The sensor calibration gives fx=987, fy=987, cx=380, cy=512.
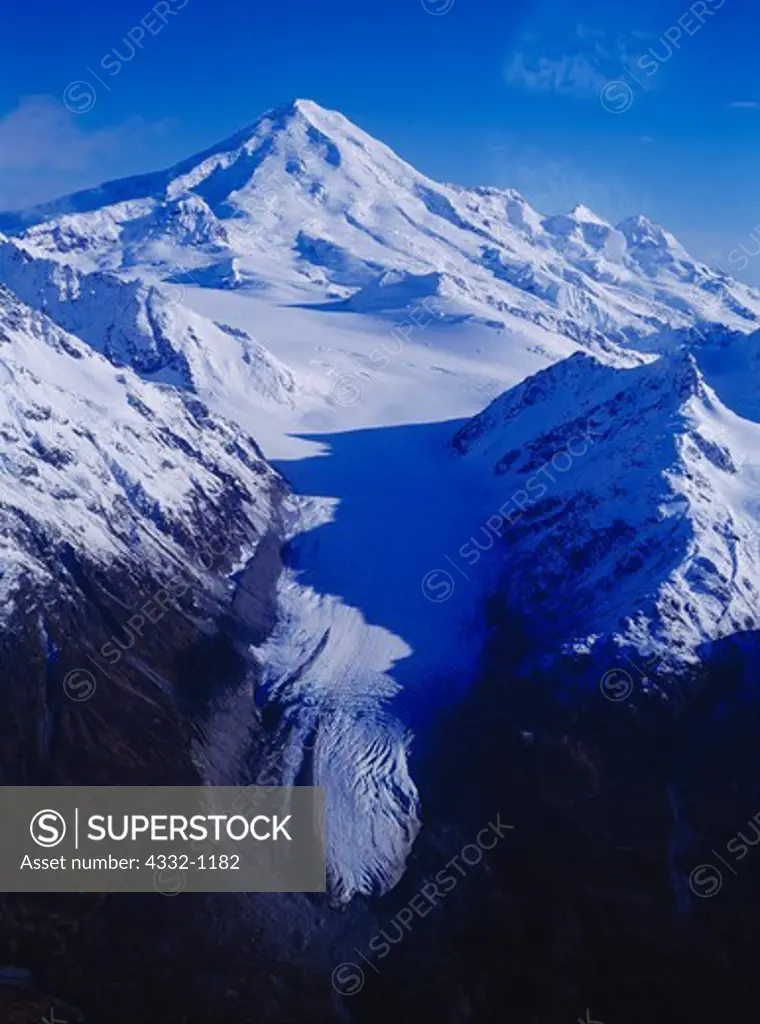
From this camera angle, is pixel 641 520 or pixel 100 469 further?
pixel 641 520

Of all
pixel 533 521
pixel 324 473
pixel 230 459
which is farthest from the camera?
pixel 324 473

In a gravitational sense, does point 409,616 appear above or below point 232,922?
above

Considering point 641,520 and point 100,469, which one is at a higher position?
point 641,520

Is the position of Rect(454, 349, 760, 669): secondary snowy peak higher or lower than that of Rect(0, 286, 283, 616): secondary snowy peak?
higher

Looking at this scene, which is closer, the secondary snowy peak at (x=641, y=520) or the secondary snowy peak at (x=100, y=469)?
the secondary snowy peak at (x=100, y=469)

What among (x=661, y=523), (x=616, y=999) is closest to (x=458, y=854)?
(x=616, y=999)

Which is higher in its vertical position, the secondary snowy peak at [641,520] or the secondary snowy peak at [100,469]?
the secondary snowy peak at [641,520]

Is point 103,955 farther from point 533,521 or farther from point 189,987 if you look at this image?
point 533,521

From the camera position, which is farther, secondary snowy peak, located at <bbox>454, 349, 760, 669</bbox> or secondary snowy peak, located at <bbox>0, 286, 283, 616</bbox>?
secondary snowy peak, located at <bbox>454, 349, 760, 669</bbox>
